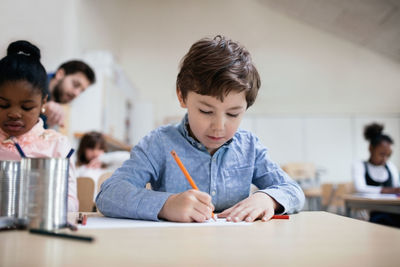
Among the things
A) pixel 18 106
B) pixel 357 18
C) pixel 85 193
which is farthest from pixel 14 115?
pixel 357 18

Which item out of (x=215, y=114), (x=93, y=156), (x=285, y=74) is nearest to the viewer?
(x=215, y=114)

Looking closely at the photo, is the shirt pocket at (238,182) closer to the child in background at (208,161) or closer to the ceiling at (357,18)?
the child in background at (208,161)

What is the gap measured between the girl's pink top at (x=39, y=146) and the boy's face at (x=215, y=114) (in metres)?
0.30

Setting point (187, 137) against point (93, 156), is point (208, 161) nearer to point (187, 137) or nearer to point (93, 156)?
point (187, 137)

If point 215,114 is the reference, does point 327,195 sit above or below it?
below

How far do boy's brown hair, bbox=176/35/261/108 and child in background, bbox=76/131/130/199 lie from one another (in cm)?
168

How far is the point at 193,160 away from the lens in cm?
91

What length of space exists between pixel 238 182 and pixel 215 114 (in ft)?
0.83

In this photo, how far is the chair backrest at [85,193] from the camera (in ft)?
3.37

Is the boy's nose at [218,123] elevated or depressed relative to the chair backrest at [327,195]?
elevated

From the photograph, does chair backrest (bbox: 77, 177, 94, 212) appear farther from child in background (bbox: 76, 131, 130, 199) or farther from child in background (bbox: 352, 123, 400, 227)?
child in background (bbox: 352, 123, 400, 227)

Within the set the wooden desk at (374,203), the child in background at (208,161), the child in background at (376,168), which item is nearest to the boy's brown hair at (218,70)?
the child in background at (208,161)

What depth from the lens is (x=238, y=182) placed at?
0.92 metres

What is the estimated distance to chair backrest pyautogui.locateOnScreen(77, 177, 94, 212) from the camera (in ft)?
3.37
